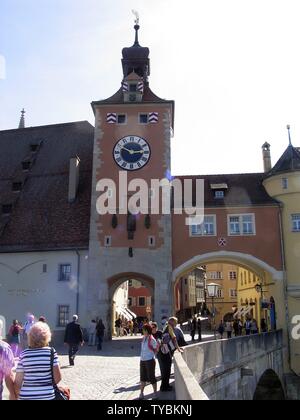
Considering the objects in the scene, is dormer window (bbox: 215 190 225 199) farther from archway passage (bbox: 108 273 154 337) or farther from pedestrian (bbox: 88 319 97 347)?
pedestrian (bbox: 88 319 97 347)

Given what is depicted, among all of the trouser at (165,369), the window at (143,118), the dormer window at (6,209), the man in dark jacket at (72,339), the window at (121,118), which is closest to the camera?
the trouser at (165,369)

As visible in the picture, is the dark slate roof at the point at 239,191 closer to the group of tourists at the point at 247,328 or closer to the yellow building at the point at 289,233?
the yellow building at the point at 289,233

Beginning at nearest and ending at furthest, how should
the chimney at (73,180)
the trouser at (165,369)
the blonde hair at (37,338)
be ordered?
the blonde hair at (37,338)
the trouser at (165,369)
the chimney at (73,180)

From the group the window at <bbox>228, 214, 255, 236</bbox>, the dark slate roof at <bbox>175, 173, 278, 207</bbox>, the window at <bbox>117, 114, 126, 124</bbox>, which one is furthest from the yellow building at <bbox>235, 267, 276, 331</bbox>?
the window at <bbox>117, 114, 126, 124</bbox>

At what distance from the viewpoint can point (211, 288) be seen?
81.3 ft

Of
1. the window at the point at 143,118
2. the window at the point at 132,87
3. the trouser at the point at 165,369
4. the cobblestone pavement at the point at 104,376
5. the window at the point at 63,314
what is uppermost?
the window at the point at 132,87

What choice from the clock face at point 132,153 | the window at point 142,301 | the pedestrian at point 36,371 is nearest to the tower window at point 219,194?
the clock face at point 132,153

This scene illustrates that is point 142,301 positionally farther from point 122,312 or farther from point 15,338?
point 15,338

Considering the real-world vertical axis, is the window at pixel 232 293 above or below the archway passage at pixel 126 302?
above

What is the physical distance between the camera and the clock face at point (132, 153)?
3153 cm

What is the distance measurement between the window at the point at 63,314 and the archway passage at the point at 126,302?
2592mm

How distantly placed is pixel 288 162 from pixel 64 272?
16.0 meters

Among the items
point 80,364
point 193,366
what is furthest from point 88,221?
point 193,366
